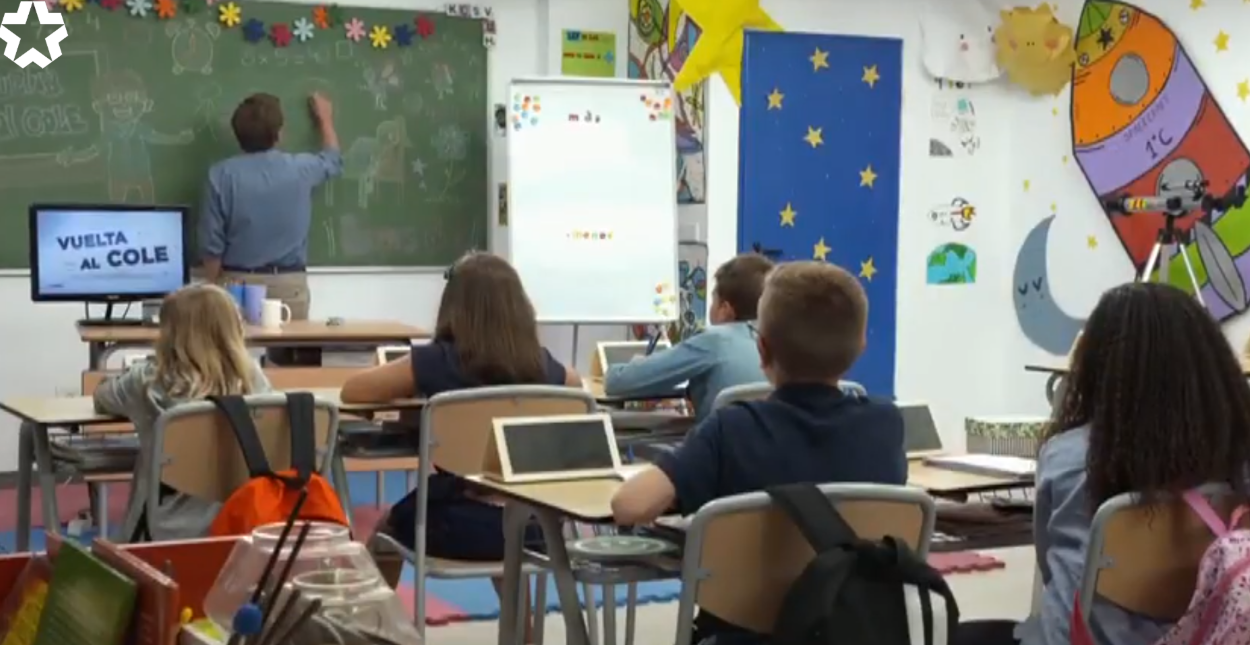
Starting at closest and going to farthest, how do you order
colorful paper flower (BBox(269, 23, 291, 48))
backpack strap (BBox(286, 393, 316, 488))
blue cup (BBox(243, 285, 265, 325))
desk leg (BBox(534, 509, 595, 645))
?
desk leg (BBox(534, 509, 595, 645)) < backpack strap (BBox(286, 393, 316, 488)) < blue cup (BBox(243, 285, 265, 325)) < colorful paper flower (BBox(269, 23, 291, 48))

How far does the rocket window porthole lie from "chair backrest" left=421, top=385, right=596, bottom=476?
4.47 meters

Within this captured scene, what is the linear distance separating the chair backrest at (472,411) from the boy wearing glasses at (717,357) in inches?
22.7

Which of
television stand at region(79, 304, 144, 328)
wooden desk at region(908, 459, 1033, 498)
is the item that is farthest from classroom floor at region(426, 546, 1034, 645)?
television stand at region(79, 304, 144, 328)

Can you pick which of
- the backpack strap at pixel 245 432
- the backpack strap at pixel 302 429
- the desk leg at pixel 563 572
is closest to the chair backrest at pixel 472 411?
the backpack strap at pixel 302 429

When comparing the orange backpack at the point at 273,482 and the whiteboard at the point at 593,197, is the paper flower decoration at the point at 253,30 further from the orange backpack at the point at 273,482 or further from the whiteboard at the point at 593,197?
the orange backpack at the point at 273,482

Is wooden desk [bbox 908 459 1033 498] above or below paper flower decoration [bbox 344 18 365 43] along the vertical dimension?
below

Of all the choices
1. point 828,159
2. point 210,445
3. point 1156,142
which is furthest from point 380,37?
point 210,445

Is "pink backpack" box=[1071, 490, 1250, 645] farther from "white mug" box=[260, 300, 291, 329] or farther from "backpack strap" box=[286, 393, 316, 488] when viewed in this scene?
"white mug" box=[260, 300, 291, 329]

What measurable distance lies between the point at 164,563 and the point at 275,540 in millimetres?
140

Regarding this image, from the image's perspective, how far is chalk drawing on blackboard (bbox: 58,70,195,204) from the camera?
6.75 meters

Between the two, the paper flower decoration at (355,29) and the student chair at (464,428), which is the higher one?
the paper flower decoration at (355,29)

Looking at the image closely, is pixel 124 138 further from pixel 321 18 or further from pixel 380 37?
pixel 380 37

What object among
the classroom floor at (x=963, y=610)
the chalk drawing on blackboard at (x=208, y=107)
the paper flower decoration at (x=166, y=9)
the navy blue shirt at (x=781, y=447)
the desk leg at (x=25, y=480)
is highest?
the paper flower decoration at (x=166, y=9)

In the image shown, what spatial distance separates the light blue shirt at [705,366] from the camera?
4074 mm
